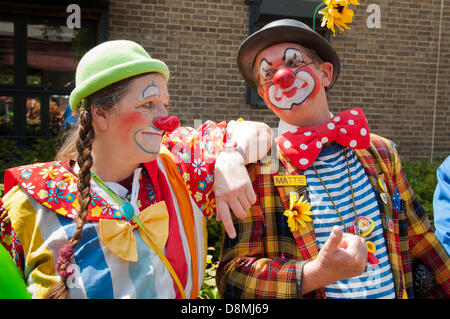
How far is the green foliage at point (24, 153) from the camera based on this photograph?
4473 millimetres

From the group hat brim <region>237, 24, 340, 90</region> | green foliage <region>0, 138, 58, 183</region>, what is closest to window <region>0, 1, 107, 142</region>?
green foliage <region>0, 138, 58, 183</region>

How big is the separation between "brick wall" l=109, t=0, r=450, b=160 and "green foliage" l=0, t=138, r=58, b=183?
5.37 ft

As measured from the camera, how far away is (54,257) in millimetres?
1306

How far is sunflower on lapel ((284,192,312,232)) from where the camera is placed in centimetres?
159

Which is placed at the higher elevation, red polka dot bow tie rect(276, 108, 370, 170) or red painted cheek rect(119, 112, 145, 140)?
red painted cheek rect(119, 112, 145, 140)

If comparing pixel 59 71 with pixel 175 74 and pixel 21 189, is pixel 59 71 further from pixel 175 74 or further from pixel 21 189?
pixel 21 189

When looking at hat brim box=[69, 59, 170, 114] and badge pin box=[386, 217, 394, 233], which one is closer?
hat brim box=[69, 59, 170, 114]

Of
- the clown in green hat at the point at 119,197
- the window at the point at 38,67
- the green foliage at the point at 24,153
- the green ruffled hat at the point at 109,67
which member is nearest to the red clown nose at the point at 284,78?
the clown in green hat at the point at 119,197

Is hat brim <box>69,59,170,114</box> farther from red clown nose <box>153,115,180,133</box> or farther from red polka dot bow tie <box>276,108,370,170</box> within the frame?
red polka dot bow tie <box>276,108,370,170</box>

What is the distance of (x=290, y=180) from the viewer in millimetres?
1673

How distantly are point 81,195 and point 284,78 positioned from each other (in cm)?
92

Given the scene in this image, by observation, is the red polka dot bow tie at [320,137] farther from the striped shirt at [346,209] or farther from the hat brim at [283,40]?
the hat brim at [283,40]
